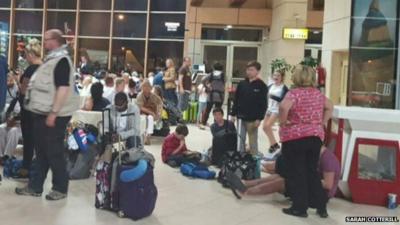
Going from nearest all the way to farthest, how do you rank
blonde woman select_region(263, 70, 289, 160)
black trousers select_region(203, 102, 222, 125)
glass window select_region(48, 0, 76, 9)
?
blonde woman select_region(263, 70, 289, 160), black trousers select_region(203, 102, 222, 125), glass window select_region(48, 0, 76, 9)

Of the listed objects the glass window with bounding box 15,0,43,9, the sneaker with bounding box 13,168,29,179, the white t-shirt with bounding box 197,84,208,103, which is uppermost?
the glass window with bounding box 15,0,43,9

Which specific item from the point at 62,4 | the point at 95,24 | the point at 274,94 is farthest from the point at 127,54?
the point at 274,94

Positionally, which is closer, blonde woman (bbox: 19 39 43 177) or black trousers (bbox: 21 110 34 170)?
blonde woman (bbox: 19 39 43 177)

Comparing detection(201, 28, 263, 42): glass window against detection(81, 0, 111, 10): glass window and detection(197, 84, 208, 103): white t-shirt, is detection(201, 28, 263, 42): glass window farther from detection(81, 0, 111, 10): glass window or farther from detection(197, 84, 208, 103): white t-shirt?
detection(197, 84, 208, 103): white t-shirt

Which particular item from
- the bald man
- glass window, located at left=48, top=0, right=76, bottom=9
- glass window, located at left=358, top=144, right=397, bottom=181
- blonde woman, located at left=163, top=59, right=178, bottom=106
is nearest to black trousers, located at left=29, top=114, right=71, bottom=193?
the bald man

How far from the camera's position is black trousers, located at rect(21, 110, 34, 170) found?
18.7 ft

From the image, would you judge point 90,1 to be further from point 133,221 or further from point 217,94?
point 133,221

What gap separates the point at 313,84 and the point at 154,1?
17.1 metres

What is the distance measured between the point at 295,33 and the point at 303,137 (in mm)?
12354

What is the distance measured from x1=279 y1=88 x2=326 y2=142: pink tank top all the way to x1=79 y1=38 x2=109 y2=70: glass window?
17525mm

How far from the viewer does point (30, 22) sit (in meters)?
22.6

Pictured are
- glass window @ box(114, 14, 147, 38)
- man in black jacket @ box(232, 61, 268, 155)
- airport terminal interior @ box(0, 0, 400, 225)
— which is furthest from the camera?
glass window @ box(114, 14, 147, 38)

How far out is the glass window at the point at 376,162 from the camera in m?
5.59

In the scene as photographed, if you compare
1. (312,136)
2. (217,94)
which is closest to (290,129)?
(312,136)
